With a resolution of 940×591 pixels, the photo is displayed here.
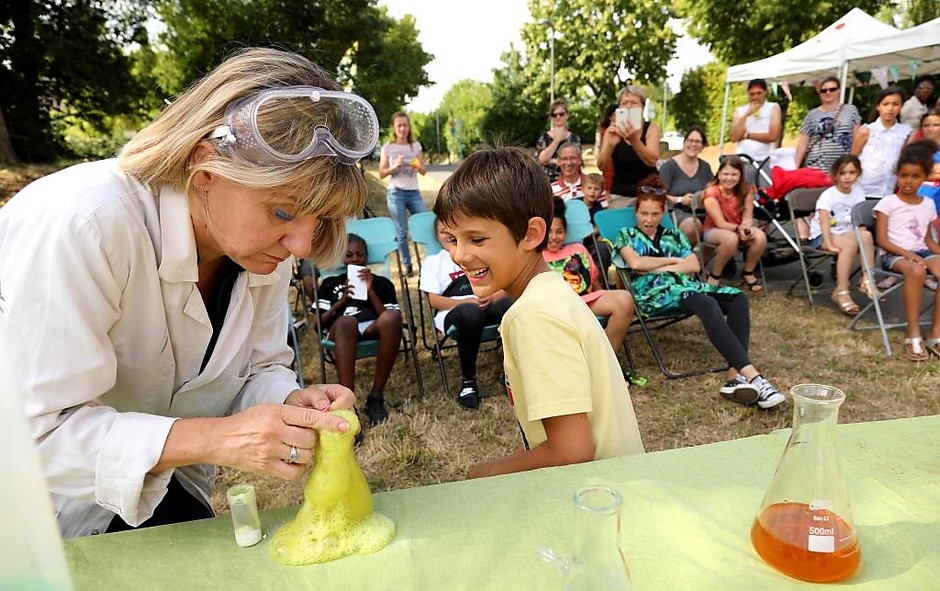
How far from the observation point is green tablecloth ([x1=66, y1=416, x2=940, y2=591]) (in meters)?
0.96

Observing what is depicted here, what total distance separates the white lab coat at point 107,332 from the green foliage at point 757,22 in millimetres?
27154

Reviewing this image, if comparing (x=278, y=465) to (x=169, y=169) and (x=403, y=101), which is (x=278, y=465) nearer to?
(x=169, y=169)

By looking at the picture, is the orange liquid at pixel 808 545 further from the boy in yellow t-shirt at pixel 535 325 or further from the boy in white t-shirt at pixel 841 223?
the boy in white t-shirt at pixel 841 223

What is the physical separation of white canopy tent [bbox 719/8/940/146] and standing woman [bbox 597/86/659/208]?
5343 millimetres

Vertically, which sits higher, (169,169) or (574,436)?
(169,169)

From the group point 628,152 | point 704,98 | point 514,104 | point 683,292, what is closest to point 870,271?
point 683,292

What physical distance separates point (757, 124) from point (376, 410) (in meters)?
6.54

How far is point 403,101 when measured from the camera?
94.4 feet

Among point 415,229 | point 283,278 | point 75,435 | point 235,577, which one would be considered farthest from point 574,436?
point 415,229

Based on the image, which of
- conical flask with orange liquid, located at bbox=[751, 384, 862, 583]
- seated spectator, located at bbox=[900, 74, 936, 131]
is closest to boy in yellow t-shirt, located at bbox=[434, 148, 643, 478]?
conical flask with orange liquid, located at bbox=[751, 384, 862, 583]

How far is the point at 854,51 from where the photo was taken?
10.1m

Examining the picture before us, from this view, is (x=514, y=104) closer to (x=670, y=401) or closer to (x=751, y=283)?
(x=751, y=283)

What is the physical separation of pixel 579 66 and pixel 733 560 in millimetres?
34308

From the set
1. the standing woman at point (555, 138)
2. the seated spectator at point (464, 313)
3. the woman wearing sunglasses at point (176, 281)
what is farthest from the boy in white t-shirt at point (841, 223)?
the woman wearing sunglasses at point (176, 281)
